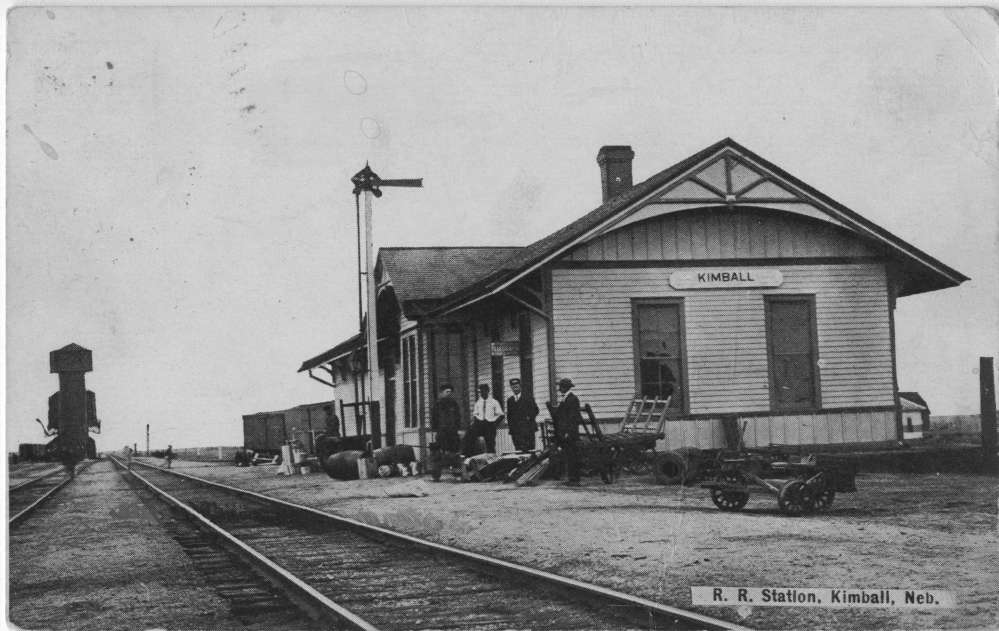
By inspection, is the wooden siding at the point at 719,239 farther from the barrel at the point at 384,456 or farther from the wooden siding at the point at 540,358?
the barrel at the point at 384,456

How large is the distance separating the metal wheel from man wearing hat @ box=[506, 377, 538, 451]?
15.4ft

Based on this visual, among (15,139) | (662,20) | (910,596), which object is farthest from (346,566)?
(662,20)

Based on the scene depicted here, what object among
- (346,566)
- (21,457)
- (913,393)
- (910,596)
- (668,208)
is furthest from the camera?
(668,208)

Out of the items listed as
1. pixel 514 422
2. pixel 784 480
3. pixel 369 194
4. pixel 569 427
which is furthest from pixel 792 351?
pixel 369 194

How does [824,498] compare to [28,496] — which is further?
[28,496]

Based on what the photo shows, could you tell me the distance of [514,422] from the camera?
15219mm

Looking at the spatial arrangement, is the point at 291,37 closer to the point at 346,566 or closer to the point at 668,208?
the point at 346,566

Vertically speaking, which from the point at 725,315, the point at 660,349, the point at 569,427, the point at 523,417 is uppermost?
the point at 725,315

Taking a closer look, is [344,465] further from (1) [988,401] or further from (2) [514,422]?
(1) [988,401]

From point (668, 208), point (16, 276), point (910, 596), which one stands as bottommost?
point (910, 596)

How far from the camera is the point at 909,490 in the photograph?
11844 millimetres

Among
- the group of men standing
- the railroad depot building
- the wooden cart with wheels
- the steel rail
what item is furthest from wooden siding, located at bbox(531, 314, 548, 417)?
the steel rail

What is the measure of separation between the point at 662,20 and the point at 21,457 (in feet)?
26.6

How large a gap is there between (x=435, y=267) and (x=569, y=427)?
25.2 ft
